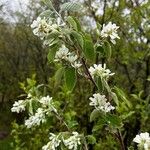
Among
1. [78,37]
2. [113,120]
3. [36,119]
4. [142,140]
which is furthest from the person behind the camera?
[36,119]

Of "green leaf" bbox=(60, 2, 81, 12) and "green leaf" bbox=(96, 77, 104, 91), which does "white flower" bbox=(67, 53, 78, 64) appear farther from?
"green leaf" bbox=(60, 2, 81, 12)

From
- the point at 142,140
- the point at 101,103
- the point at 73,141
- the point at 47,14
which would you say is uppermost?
the point at 47,14

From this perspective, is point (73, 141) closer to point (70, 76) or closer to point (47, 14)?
point (70, 76)

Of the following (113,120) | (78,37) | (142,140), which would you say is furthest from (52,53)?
(142,140)

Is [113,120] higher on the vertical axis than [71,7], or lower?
lower

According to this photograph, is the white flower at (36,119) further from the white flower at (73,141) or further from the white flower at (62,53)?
the white flower at (62,53)

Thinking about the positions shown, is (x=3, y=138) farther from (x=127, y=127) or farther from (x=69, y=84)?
(x=69, y=84)
